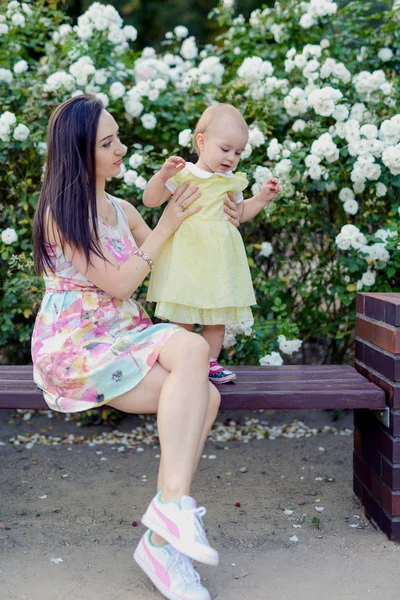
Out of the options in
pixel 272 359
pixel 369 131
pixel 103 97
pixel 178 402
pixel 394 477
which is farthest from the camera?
pixel 103 97

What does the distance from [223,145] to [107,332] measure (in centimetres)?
74

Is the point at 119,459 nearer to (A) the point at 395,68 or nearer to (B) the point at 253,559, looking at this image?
(B) the point at 253,559

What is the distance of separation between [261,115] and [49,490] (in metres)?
2.01

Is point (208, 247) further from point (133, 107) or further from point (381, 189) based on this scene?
point (133, 107)

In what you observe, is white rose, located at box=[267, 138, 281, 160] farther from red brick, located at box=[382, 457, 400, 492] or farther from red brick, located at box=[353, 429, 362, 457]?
red brick, located at box=[382, 457, 400, 492]

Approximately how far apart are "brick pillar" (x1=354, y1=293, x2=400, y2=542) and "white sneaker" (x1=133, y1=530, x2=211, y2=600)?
2.51ft

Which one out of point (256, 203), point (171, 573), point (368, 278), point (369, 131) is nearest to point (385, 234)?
point (368, 278)

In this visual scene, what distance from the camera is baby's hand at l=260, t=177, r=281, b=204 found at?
2707 mm

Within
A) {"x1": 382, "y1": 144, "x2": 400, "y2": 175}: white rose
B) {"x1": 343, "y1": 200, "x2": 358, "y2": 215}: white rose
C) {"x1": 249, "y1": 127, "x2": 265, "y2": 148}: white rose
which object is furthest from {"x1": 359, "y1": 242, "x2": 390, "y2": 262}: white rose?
{"x1": 249, "y1": 127, "x2": 265, "y2": 148}: white rose

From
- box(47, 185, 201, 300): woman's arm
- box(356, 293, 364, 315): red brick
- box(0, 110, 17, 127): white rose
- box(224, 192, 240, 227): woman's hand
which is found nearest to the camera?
box(47, 185, 201, 300): woman's arm

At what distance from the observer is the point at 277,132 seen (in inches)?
151

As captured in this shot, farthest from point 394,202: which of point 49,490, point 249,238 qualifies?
point 49,490

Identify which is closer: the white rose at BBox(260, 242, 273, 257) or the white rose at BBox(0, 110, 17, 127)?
the white rose at BBox(0, 110, 17, 127)

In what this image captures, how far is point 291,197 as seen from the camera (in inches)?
142
